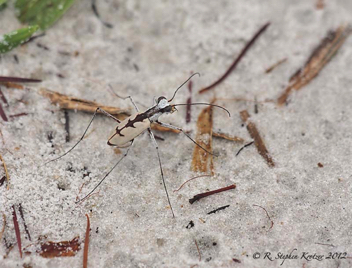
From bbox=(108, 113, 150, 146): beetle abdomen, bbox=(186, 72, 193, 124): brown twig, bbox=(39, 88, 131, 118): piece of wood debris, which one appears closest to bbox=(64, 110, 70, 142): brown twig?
bbox=(39, 88, 131, 118): piece of wood debris

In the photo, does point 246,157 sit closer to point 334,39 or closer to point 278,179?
point 278,179

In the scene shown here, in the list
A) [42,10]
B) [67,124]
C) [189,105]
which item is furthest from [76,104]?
[42,10]

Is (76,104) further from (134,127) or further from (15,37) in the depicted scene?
(15,37)

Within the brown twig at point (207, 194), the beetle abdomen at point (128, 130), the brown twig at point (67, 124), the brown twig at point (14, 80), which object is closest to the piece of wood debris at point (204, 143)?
the brown twig at point (207, 194)

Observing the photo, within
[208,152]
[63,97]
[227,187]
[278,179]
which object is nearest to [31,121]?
[63,97]

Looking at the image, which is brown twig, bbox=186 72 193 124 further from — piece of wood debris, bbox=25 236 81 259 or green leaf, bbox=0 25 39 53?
green leaf, bbox=0 25 39 53

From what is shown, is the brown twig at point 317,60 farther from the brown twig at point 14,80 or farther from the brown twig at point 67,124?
the brown twig at point 14,80
